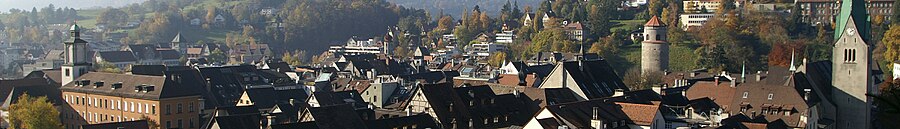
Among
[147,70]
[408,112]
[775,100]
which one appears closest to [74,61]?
[147,70]

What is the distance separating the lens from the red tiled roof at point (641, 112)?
35.7m

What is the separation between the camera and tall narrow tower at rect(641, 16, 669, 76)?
247ft

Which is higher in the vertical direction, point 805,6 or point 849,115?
point 805,6

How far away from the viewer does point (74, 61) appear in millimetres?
56031

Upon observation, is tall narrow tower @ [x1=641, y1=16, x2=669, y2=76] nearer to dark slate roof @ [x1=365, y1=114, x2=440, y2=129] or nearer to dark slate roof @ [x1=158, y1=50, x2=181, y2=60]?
dark slate roof @ [x1=365, y1=114, x2=440, y2=129]

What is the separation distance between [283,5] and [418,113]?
146775mm

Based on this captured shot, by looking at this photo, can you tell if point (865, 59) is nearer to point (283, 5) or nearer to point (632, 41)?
point (632, 41)

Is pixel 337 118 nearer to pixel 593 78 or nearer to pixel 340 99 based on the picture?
pixel 340 99

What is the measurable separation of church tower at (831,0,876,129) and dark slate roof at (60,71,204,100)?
80.7 feet

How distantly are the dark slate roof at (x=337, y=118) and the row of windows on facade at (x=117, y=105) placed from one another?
1179 cm

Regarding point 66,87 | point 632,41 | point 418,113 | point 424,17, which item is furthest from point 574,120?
point 424,17

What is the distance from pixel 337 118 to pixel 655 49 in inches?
1692

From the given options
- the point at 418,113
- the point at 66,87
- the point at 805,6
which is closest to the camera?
the point at 418,113

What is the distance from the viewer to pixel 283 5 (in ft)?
601
